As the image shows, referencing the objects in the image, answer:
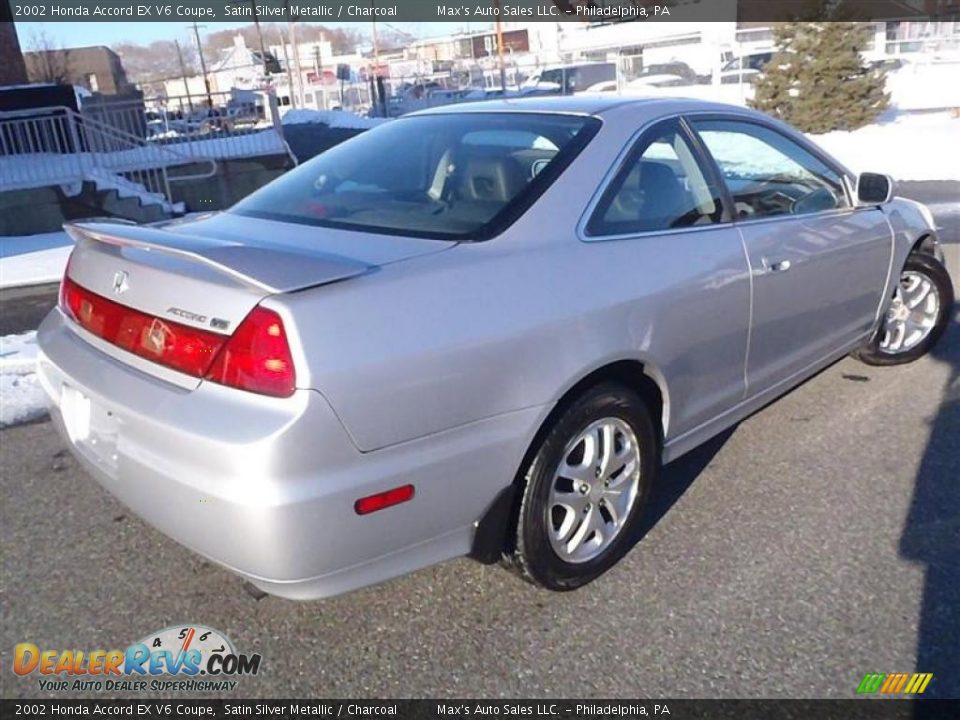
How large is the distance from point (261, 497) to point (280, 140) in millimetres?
11794

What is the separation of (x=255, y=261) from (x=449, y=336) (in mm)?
558

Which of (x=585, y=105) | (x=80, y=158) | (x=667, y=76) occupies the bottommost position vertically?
(x=667, y=76)

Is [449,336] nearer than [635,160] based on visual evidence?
Yes

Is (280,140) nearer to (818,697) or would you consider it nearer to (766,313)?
(766,313)

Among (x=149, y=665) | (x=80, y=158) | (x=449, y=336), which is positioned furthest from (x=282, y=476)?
(x=80, y=158)

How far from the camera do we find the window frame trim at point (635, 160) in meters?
2.71

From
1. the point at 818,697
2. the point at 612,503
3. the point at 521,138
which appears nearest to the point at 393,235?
the point at 521,138

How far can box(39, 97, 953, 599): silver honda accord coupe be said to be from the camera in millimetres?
2082

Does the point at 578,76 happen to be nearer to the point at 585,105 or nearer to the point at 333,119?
the point at 333,119

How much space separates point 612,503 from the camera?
2859 millimetres

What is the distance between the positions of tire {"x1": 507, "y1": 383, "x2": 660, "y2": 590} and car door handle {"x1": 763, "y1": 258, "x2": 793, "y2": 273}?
0.85m

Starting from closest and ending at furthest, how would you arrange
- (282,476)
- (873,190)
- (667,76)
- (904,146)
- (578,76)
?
1. (282,476)
2. (873,190)
3. (904,146)
4. (578,76)
5. (667,76)

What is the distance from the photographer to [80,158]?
36.2 feet

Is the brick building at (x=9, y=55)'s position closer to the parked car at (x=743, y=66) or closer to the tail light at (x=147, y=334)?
the tail light at (x=147, y=334)
